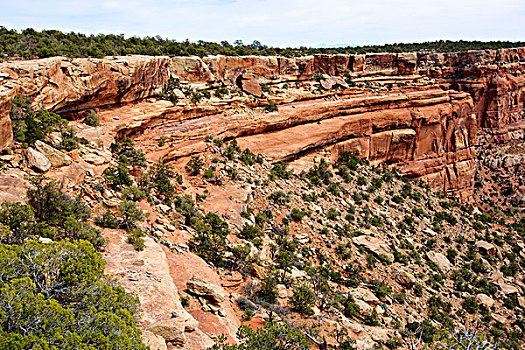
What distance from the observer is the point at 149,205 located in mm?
18234

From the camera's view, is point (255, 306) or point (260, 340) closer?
point (260, 340)

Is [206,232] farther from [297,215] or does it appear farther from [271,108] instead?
[271,108]

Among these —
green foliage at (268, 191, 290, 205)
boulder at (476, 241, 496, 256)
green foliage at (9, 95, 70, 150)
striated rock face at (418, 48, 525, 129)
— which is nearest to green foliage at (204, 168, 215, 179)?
green foliage at (268, 191, 290, 205)

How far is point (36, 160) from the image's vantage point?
1366 cm

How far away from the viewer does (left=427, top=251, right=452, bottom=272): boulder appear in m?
27.2

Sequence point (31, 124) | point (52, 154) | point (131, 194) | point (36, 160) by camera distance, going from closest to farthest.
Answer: point (36, 160)
point (52, 154)
point (31, 124)
point (131, 194)

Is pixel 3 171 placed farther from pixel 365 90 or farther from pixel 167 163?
pixel 365 90

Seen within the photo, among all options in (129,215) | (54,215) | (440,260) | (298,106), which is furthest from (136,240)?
(440,260)

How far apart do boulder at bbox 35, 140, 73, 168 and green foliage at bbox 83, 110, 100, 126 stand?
6.87 metres

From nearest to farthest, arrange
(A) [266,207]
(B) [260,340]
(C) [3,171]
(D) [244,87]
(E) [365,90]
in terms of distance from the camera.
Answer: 1. (B) [260,340]
2. (C) [3,171]
3. (A) [266,207]
4. (D) [244,87]
5. (E) [365,90]

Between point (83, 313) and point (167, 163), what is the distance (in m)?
18.6

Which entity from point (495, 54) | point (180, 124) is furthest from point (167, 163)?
point (495, 54)

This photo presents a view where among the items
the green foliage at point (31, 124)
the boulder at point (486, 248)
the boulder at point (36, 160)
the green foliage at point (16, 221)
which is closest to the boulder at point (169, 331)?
the green foliage at point (16, 221)

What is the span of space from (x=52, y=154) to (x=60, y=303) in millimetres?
9169
